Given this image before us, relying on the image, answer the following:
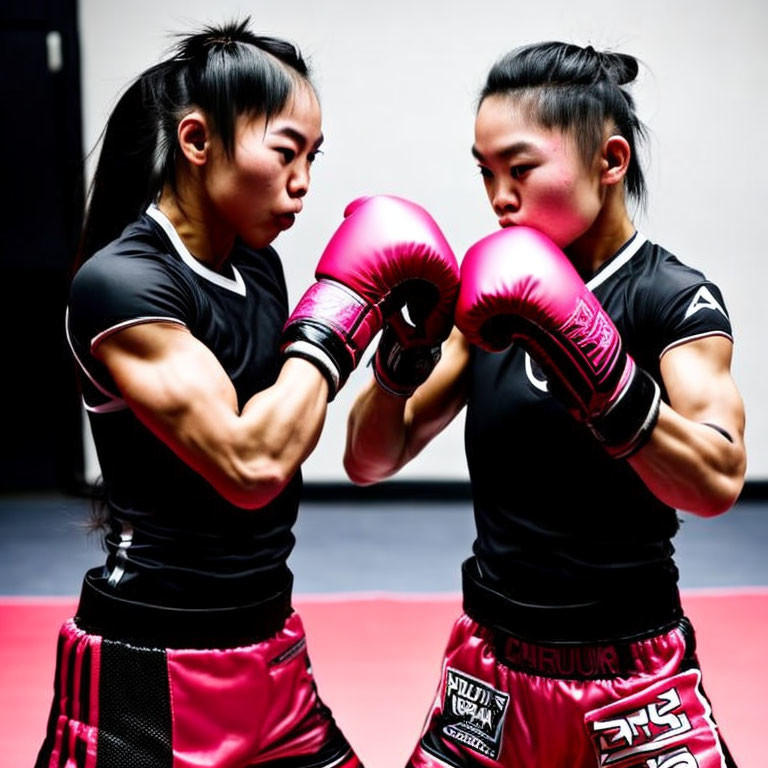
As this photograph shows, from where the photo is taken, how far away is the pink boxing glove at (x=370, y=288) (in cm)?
137

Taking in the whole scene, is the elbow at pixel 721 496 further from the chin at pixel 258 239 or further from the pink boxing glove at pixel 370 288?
the chin at pixel 258 239

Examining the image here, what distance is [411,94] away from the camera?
174 inches

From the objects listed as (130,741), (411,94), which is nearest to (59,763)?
(130,741)

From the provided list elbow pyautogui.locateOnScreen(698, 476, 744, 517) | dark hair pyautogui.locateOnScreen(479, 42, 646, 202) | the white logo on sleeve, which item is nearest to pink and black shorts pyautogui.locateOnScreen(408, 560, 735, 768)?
elbow pyautogui.locateOnScreen(698, 476, 744, 517)

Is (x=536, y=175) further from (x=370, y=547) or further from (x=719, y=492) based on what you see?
(x=370, y=547)

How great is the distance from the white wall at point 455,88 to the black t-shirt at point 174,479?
3.03 m

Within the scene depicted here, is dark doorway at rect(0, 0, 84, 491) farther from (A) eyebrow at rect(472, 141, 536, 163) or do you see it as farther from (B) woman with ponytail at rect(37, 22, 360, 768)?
(A) eyebrow at rect(472, 141, 536, 163)

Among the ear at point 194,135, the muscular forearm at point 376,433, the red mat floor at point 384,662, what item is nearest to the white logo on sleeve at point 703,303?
the muscular forearm at point 376,433

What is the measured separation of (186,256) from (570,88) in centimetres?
55

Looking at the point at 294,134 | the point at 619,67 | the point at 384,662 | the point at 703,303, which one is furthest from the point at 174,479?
the point at 384,662

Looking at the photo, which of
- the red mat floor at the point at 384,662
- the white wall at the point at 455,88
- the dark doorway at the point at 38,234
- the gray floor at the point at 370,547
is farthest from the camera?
the dark doorway at the point at 38,234

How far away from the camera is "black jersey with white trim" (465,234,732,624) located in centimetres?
145

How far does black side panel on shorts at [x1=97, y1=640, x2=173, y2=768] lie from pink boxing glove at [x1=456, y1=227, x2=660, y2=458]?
1.91ft

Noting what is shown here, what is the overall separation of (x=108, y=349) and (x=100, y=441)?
0.18 metres
